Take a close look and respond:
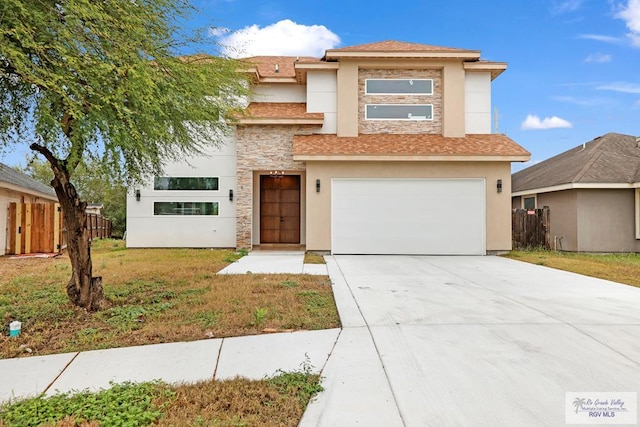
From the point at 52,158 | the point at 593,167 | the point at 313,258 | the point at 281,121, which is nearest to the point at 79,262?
the point at 52,158

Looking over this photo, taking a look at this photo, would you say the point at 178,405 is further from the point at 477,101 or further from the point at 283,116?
the point at 477,101

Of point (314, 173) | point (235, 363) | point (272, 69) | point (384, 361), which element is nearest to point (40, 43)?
point (235, 363)

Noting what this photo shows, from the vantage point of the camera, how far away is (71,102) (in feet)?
13.3

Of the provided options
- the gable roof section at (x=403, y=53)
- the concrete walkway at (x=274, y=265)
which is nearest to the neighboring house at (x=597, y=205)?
the gable roof section at (x=403, y=53)

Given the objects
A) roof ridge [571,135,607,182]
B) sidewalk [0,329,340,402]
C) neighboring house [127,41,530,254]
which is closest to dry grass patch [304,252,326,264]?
neighboring house [127,41,530,254]

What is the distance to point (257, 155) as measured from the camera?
1403 cm

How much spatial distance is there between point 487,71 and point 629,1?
6201 millimetres

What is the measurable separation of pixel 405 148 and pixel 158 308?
951 cm

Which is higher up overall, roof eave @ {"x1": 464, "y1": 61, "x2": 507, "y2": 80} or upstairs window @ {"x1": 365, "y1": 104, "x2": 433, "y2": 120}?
roof eave @ {"x1": 464, "y1": 61, "x2": 507, "y2": 80}

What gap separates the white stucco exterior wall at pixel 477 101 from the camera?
1416 centimetres

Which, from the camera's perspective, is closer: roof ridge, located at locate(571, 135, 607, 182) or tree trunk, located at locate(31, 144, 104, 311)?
tree trunk, located at locate(31, 144, 104, 311)

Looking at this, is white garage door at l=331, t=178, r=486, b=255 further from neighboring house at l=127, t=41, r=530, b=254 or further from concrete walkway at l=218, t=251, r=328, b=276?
concrete walkway at l=218, t=251, r=328, b=276

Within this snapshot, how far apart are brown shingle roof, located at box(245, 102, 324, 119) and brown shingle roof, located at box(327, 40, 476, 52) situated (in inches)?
90.3

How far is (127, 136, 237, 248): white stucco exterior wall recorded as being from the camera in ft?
47.5
